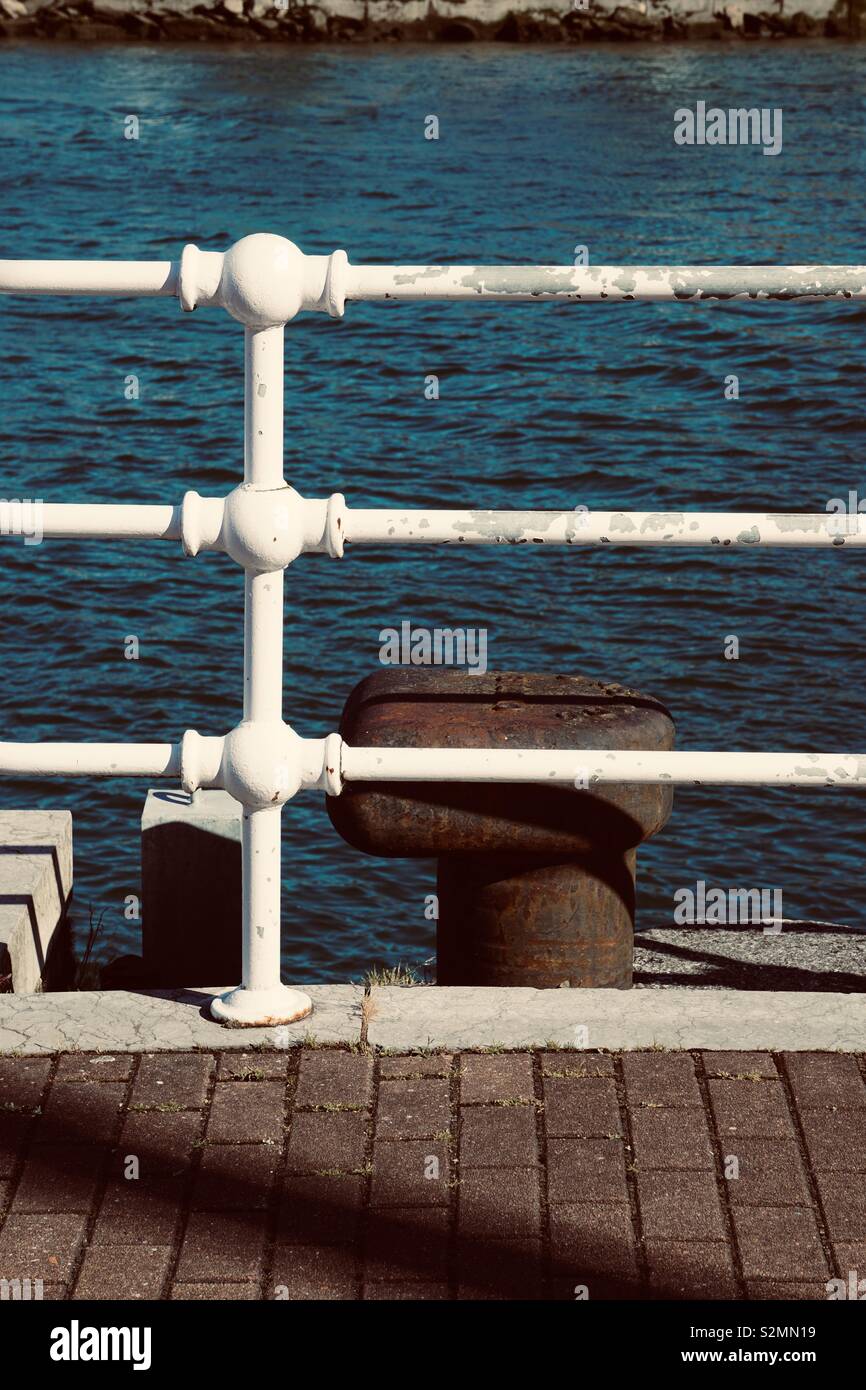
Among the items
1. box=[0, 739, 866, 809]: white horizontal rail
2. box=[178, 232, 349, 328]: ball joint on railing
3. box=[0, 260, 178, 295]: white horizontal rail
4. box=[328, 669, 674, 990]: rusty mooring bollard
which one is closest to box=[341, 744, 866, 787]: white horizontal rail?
box=[0, 739, 866, 809]: white horizontal rail

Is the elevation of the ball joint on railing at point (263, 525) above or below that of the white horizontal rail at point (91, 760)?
above

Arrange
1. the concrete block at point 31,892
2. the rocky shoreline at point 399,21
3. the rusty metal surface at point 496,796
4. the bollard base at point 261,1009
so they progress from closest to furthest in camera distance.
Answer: the bollard base at point 261,1009
the rusty metal surface at point 496,796
the concrete block at point 31,892
the rocky shoreline at point 399,21

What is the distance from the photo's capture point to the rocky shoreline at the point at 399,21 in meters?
41.3

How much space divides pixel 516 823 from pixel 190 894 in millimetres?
1374

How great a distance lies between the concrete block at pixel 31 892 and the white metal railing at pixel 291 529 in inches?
26.8

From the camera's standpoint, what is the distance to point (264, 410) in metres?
3.35

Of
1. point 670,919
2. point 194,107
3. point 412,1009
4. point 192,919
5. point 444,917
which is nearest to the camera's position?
point 412,1009

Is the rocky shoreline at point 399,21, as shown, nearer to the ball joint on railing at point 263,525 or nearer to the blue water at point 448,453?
the blue water at point 448,453

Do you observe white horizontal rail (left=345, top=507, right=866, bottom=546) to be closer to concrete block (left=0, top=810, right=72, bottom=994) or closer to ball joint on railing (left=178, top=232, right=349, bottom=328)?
ball joint on railing (left=178, top=232, right=349, bottom=328)

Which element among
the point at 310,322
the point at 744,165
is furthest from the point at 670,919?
the point at 744,165

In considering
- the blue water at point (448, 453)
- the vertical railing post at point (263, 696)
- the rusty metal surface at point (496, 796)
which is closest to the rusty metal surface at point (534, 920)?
the rusty metal surface at point (496, 796)

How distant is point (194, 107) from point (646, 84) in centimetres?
888

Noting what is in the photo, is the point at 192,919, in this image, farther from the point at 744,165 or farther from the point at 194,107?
the point at 194,107
